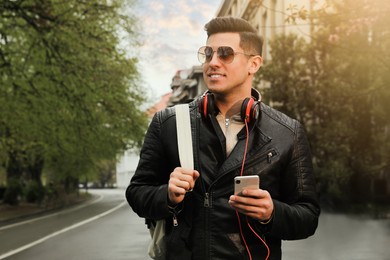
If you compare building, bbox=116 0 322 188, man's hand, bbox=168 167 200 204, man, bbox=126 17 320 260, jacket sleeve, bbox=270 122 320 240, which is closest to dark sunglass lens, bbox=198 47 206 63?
man, bbox=126 17 320 260

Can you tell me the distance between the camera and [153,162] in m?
2.64

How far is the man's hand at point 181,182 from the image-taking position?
2.31 m

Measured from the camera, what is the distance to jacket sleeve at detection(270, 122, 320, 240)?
256 cm

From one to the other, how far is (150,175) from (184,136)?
8.8 inches

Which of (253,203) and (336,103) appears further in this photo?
(336,103)

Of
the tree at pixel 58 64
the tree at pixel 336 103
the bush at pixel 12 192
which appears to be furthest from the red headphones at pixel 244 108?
the bush at pixel 12 192

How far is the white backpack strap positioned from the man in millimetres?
39

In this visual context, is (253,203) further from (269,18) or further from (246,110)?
(269,18)

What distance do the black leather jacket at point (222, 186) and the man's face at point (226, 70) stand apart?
0.43 feet

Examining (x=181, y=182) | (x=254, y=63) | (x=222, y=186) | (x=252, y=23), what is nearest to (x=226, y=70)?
(x=254, y=63)

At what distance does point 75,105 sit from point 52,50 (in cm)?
201

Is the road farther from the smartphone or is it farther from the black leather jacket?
the smartphone

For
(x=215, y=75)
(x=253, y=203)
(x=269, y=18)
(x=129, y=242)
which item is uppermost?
(x=269, y=18)

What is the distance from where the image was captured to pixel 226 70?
2680mm
